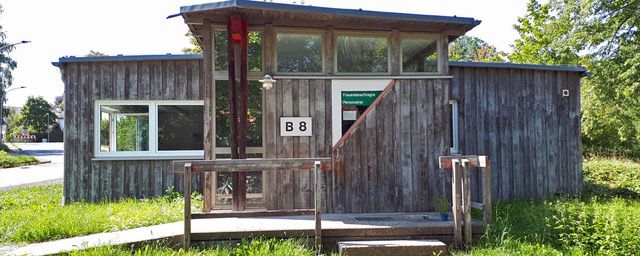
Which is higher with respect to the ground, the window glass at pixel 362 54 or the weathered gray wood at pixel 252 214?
the window glass at pixel 362 54

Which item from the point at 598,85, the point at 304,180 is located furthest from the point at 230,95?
the point at 598,85

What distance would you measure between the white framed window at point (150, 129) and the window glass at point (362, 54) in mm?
3752

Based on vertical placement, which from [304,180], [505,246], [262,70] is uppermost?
[262,70]

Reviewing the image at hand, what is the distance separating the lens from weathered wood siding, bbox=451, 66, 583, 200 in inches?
356

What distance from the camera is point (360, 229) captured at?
17.9 feet

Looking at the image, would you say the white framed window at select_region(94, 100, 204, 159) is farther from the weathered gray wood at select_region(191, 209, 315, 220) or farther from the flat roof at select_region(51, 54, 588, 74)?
the weathered gray wood at select_region(191, 209, 315, 220)

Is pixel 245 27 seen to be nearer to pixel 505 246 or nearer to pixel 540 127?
pixel 505 246

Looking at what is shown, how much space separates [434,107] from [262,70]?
108 inches

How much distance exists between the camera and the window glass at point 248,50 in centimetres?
683

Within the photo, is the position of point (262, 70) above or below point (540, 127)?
above

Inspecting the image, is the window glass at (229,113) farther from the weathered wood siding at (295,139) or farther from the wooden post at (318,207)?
the wooden post at (318,207)

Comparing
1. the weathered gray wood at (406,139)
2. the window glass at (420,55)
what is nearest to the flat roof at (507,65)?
the window glass at (420,55)

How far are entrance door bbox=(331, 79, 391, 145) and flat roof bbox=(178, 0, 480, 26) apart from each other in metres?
1.01

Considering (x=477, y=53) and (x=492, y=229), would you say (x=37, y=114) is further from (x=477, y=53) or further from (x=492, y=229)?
(x=492, y=229)
